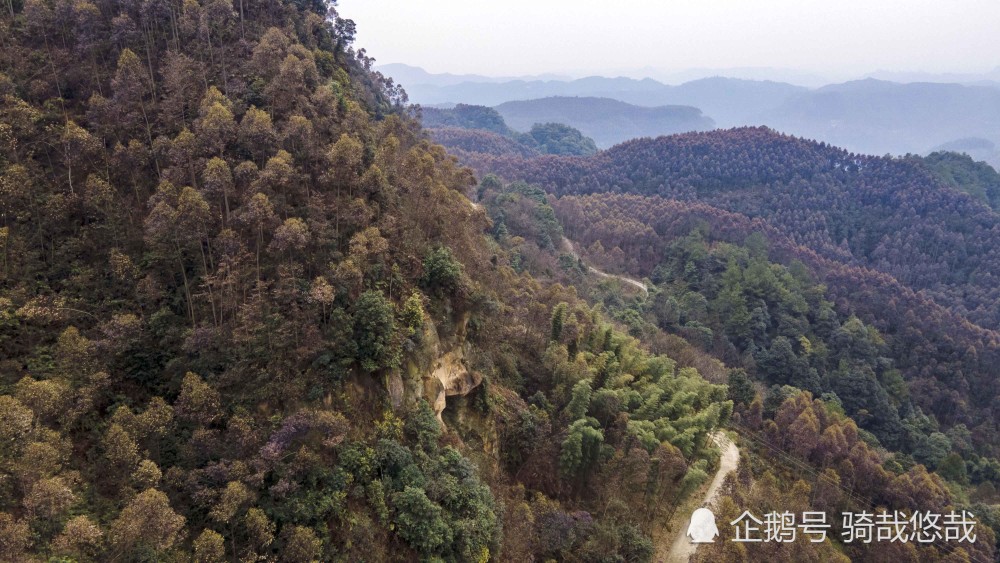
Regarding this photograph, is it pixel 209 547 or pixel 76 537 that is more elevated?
pixel 76 537

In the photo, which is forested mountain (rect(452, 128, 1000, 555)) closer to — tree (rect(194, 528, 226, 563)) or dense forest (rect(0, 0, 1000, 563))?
dense forest (rect(0, 0, 1000, 563))

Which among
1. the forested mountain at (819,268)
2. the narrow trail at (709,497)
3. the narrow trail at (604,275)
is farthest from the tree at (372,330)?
the narrow trail at (604,275)

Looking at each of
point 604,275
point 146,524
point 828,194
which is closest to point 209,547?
point 146,524

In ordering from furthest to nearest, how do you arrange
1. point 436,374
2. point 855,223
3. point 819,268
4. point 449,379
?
1. point 855,223
2. point 819,268
3. point 449,379
4. point 436,374

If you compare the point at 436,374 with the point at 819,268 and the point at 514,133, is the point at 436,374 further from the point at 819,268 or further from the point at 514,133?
the point at 514,133

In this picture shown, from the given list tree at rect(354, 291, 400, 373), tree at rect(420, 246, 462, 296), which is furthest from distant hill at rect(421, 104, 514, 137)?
tree at rect(354, 291, 400, 373)

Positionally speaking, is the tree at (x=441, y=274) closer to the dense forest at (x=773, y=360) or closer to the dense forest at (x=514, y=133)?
the dense forest at (x=773, y=360)
